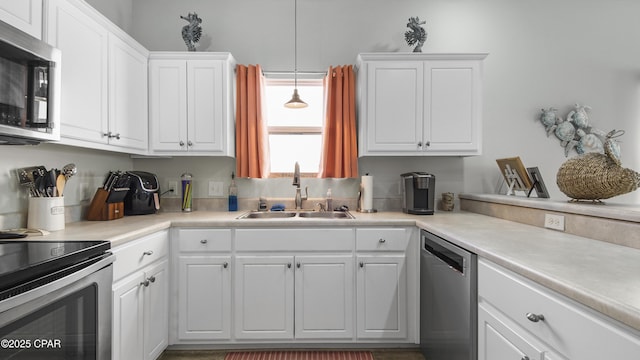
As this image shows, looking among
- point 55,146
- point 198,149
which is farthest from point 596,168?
point 55,146

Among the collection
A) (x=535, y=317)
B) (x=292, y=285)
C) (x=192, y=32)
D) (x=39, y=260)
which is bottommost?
(x=292, y=285)

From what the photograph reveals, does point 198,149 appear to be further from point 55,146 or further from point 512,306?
point 512,306

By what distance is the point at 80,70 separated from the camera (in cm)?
179

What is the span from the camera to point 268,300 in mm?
2166

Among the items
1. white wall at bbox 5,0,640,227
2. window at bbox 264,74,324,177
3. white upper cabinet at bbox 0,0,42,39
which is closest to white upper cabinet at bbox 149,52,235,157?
white wall at bbox 5,0,640,227

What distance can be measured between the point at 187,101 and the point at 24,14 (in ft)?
3.63

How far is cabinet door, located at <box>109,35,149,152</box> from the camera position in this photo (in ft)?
6.84

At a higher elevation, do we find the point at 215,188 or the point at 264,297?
the point at 215,188

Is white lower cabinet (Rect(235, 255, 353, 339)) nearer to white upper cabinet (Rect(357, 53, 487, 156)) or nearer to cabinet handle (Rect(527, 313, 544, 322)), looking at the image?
white upper cabinet (Rect(357, 53, 487, 156))

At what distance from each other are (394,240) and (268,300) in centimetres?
92

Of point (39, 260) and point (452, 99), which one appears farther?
point (452, 99)

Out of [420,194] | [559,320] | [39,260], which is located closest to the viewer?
[559,320]

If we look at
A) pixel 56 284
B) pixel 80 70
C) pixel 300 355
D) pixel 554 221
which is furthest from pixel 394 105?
pixel 56 284

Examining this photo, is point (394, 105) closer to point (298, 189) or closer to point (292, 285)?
point (298, 189)
